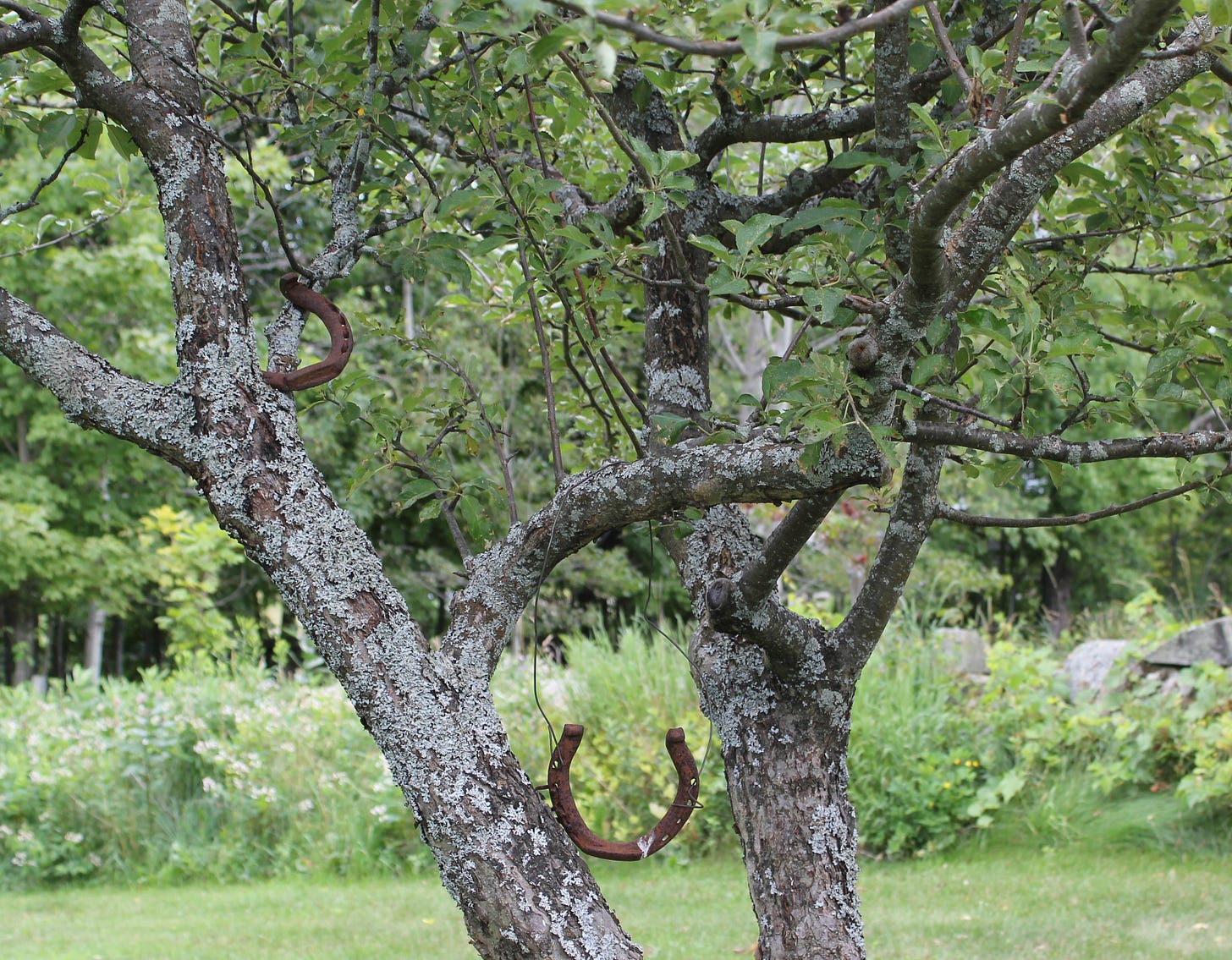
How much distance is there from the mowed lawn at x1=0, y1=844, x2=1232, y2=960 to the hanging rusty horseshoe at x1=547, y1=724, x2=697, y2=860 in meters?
2.68

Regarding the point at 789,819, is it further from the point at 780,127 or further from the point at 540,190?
the point at 780,127

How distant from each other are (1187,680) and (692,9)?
5.41m

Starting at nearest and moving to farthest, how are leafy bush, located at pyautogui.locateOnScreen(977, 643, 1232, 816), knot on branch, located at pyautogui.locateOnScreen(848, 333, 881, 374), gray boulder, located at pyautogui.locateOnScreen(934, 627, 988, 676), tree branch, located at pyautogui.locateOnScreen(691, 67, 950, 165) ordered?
knot on branch, located at pyautogui.locateOnScreen(848, 333, 881, 374)
tree branch, located at pyautogui.locateOnScreen(691, 67, 950, 165)
leafy bush, located at pyautogui.locateOnScreen(977, 643, 1232, 816)
gray boulder, located at pyautogui.locateOnScreen(934, 627, 988, 676)

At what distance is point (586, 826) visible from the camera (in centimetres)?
163

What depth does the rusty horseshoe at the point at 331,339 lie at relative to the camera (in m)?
1.63

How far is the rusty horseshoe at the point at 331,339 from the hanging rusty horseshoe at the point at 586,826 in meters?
0.67

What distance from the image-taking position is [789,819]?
1964 mm

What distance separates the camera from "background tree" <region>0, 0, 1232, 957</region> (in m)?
1.40

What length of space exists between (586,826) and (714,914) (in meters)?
3.60

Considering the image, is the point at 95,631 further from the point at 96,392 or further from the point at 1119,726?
the point at 96,392

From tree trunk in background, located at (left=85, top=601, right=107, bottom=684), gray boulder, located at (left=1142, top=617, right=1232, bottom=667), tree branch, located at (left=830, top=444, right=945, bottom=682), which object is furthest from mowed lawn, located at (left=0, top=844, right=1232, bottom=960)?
tree trunk in background, located at (left=85, top=601, right=107, bottom=684)

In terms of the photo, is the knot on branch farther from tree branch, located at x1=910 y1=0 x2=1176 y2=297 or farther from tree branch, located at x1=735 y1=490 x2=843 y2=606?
tree branch, located at x1=735 y1=490 x2=843 y2=606

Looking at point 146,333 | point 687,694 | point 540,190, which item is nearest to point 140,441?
point 540,190

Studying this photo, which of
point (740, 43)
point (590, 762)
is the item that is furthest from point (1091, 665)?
point (740, 43)
